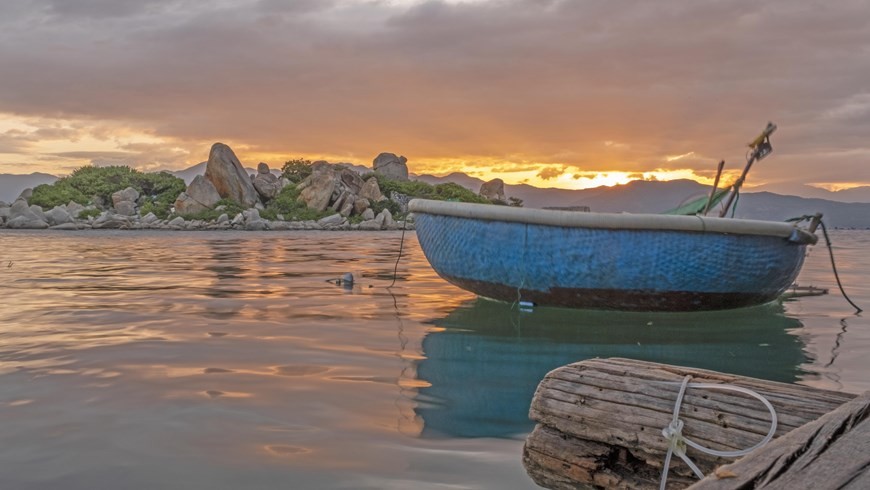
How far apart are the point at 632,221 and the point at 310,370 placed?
9.11 feet

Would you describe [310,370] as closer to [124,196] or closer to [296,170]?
[124,196]

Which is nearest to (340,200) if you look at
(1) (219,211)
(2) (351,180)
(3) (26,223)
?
(2) (351,180)

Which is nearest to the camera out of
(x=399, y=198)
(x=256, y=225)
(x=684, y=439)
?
(x=684, y=439)

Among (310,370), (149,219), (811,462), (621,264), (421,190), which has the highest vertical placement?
(421,190)

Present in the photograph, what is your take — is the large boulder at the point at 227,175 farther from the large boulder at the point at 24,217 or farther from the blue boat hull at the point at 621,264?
the blue boat hull at the point at 621,264

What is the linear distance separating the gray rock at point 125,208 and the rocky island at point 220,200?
5 centimetres

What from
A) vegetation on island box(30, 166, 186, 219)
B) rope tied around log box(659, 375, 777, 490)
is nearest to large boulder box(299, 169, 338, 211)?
vegetation on island box(30, 166, 186, 219)

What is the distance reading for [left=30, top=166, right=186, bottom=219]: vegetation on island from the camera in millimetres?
35625

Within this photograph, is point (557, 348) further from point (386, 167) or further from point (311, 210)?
point (386, 167)

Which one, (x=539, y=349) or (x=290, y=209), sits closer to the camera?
(x=539, y=349)

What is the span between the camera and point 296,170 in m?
45.4

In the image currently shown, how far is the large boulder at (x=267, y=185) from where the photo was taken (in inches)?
1528

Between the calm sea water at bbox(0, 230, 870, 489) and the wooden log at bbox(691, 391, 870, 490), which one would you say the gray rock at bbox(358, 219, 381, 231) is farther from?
the wooden log at bbox(691, 391, 870, 490)

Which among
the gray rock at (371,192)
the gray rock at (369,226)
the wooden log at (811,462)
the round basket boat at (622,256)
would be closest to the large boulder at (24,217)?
the gray rock at (369,226)
